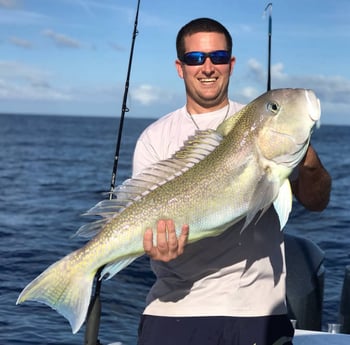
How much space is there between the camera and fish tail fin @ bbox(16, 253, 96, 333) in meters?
3.23

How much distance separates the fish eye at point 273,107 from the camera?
3.05 metres

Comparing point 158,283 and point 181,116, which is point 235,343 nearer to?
point 158,283

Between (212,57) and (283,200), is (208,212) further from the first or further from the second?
(212,57)

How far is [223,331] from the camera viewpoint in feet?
11.5

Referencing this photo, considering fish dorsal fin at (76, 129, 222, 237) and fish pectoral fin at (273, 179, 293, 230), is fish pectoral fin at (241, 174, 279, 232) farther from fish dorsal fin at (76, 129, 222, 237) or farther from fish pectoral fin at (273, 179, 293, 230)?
fish dorsal fin at (76, 129, 222, 237)

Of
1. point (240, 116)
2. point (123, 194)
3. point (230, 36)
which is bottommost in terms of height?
point (123, 194)

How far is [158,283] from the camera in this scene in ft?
12.2

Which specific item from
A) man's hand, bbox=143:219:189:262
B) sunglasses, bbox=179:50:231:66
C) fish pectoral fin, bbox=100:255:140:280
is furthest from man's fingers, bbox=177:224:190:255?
sunglasses, bbox=179:50:231:66

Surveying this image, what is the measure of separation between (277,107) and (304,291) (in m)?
2.92

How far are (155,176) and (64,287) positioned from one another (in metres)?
0.69

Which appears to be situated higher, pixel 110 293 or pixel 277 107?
pixel 277 107

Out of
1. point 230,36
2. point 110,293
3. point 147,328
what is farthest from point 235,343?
point 110,293

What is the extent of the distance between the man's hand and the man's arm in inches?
26.4

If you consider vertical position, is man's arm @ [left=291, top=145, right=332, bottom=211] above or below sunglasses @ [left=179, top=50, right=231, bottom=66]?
below
